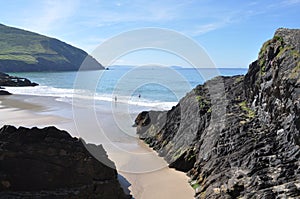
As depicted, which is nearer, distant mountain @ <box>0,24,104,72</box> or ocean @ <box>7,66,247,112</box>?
ocean @ <box>7,66,247,112</box>

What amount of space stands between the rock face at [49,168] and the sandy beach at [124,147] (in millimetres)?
2121

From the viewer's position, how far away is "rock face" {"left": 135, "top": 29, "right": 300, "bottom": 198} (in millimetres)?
8523

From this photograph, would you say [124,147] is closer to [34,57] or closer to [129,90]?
[129,90]

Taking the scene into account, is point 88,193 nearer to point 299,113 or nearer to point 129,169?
point 129,169

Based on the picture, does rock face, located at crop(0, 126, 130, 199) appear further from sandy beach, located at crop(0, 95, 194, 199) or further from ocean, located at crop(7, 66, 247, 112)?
ocean, located at crop(7, 66, 247, 112)

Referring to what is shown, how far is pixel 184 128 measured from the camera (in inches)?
605

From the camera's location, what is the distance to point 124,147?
16.7 meters

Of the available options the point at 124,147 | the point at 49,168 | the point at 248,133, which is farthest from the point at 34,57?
the point at 248,133

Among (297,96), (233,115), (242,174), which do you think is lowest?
(242,174)

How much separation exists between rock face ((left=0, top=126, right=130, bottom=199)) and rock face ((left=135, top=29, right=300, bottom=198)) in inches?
145

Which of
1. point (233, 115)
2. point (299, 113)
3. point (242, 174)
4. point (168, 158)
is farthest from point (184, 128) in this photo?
point (299, 113)

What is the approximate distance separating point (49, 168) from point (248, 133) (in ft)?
23.9

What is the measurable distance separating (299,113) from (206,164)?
168 inches

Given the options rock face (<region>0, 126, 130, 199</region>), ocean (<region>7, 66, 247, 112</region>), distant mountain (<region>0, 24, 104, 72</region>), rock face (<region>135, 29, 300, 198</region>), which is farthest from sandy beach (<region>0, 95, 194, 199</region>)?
distant mountain (<region>0, 24, 104, 72</region>)
